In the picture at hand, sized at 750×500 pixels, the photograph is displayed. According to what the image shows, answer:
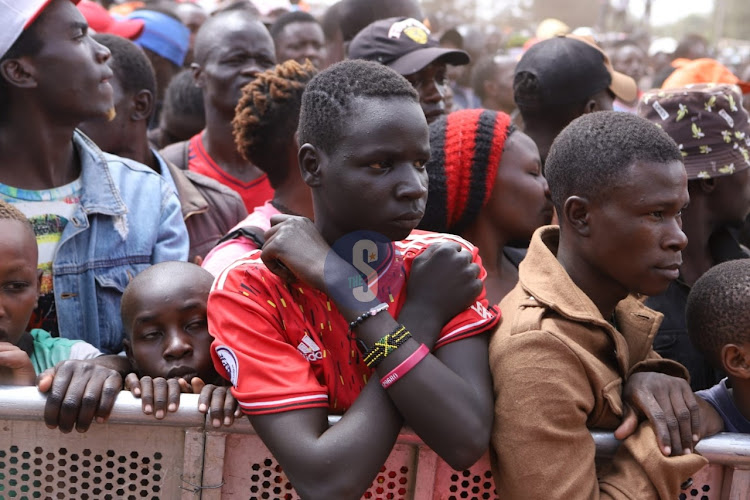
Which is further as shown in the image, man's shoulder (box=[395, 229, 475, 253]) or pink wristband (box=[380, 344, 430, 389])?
man's shoulder (box=[395, 229, 475, 253])

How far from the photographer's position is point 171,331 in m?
2.85

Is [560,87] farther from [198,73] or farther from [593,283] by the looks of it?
[198,73]

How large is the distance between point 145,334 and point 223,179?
2.09 metres

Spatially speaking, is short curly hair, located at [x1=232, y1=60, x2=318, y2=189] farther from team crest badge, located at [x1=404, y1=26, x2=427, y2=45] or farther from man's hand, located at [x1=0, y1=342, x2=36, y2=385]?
man's hand, located at [x1=0, y1=342, x2=36, y2=385]

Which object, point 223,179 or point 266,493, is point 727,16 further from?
point 266,493

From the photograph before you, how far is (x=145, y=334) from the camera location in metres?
2.88

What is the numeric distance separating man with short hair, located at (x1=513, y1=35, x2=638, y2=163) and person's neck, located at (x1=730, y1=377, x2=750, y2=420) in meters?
1.97

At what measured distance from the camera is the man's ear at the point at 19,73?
3.28 meters

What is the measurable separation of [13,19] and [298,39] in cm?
372

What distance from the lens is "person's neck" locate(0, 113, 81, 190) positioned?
331 cm

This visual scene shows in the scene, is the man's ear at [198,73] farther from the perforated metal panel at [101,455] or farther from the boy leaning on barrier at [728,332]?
the boy leaning on barrier at [728,332]

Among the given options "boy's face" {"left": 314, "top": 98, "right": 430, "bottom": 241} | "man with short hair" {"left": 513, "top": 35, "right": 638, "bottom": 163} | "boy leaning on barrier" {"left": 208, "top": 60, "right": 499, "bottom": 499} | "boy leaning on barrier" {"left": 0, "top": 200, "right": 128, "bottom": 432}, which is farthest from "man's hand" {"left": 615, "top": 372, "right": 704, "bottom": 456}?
"man with short hair" {"left": 513, "top": 35, "right": 638, "bottom": 163}

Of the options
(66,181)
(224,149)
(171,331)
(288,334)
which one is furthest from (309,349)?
(224,149)

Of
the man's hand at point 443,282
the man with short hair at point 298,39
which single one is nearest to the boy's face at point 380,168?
the man's hand at point 443,282
